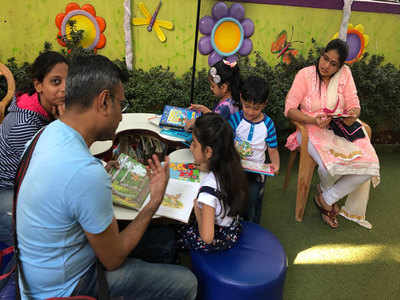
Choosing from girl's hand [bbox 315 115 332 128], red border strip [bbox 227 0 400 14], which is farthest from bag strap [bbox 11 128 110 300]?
red border strip [bbox 227 0 400 14]

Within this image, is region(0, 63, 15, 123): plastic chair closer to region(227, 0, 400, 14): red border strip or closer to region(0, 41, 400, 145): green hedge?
region(0, 41, 400, 145): green hedge

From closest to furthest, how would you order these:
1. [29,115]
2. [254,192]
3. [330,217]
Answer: [29,115], [254,192], [330,217]

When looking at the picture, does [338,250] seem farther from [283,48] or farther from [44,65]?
Result: [283,48]

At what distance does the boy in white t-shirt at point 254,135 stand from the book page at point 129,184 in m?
0.92

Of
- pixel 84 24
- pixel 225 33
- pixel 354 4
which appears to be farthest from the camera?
pixel 354 4

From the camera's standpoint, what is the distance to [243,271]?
163 cm

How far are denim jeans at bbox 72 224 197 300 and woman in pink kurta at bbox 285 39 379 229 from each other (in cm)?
171

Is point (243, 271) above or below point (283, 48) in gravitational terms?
below

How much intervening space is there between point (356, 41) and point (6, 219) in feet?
15.7

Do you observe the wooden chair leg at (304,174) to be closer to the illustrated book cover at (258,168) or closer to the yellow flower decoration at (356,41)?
the illustrated book cover at (258,168)

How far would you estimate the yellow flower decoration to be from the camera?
4.40m

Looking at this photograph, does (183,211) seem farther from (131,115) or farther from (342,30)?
(342,30)

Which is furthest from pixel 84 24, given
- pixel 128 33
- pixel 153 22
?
pixel 153 22

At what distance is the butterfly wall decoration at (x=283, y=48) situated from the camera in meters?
4.29
